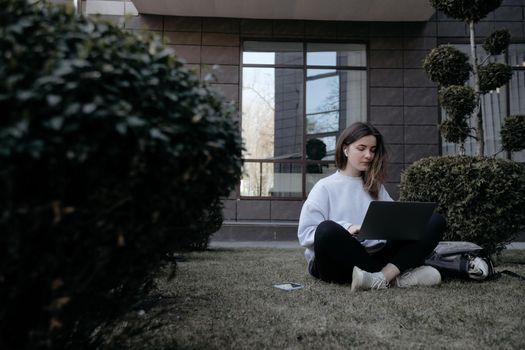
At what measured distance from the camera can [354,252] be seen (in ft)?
11.3

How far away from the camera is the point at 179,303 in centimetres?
301

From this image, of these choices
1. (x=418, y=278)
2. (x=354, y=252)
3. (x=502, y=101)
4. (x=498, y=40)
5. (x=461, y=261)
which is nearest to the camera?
(x=354, y=252)

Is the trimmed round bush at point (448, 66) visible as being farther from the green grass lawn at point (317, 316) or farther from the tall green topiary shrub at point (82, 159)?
the tall green topiary shrub at point (82, 159)

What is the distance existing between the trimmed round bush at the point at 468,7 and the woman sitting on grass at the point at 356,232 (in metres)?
3.21

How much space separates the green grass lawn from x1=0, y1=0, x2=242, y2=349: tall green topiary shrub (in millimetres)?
362

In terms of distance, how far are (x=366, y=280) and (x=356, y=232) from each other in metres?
0.33

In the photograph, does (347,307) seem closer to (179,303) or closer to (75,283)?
(179,303)

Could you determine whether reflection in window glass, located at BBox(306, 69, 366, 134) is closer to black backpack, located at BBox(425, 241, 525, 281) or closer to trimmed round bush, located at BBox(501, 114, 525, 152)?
trimmed round bush, located at BBox(501, 114, 525, 152)

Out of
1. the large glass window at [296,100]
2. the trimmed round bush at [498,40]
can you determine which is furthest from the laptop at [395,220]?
the large glass window at [296,100]

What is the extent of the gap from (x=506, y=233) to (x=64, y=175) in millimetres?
4830

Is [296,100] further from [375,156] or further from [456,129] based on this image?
[375,156]

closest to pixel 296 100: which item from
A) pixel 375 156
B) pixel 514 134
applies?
pixel 514 134

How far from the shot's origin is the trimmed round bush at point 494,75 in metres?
5.93

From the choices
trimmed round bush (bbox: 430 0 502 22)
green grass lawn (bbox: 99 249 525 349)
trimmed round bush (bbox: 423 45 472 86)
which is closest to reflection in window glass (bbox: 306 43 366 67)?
trimmed round bush (bbox: 430 0 502 22)
